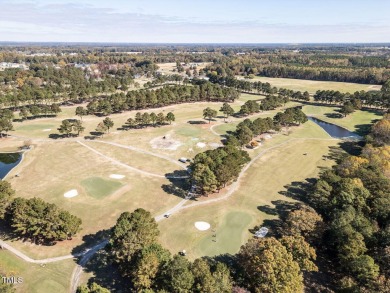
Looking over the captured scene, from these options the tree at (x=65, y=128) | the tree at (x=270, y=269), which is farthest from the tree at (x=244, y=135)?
the tree at (x=65, y=128)

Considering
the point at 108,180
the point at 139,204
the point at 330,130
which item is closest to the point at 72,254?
the point at 139,204

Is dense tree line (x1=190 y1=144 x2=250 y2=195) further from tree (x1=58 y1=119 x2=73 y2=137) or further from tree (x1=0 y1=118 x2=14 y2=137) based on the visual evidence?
tree (x1=0 y1=118 x2=14 y2=137)

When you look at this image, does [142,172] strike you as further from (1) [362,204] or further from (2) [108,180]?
(1) [362,204]

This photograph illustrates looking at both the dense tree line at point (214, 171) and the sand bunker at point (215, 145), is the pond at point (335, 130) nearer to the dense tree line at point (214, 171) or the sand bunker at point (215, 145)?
the sand bunker at point (215, 145)

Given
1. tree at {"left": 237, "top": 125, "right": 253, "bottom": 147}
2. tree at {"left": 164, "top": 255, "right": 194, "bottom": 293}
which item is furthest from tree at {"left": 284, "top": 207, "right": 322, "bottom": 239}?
tree at {"left": 237, "top": 125, "right": 253, "bottom": 147}

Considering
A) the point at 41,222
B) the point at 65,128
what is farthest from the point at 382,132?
the point at 65,128

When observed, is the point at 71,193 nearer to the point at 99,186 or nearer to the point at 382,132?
the point at 99,186

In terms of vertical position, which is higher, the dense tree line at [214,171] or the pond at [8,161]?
the dense tree line at [214,171]
